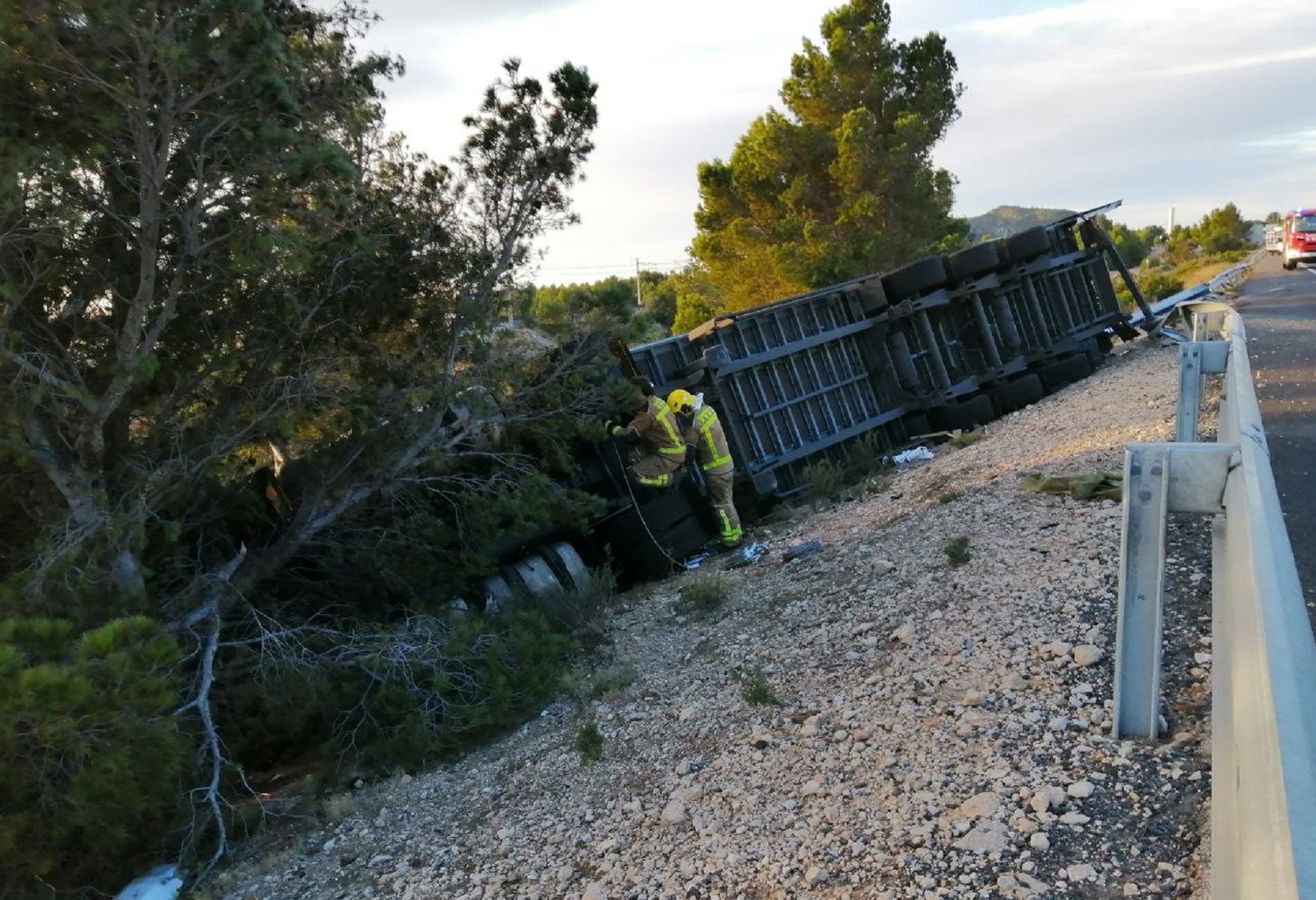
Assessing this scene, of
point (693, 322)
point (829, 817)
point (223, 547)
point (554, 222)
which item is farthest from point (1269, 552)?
point (693, 322)

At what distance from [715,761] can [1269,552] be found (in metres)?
2.25

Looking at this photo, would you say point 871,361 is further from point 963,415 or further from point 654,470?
point 654,470

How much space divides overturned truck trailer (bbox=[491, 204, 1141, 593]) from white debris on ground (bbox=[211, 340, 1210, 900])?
2.31 meters

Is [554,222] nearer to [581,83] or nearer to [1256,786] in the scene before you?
[581,83]

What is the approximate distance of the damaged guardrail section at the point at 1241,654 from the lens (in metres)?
1.35

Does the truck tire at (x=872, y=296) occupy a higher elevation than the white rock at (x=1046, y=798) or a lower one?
higher

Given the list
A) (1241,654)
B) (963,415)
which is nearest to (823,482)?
(963,415)

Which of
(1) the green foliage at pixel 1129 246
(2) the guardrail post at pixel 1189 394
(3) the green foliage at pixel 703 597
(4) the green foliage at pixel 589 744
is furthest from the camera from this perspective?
(1) the green foliage at pixel 1129 246

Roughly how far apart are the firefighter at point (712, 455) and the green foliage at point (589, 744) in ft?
12.9

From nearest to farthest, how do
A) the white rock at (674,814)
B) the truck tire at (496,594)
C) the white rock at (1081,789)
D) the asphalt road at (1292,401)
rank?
1. the white rock at (1081,789)
2. the white rock at (674,814)
3. the asphalt road at (1292,401)
4. the truck tire at (496,594)

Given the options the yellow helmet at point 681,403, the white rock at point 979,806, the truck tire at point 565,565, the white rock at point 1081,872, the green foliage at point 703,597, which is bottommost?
the white rock at point 1081,872

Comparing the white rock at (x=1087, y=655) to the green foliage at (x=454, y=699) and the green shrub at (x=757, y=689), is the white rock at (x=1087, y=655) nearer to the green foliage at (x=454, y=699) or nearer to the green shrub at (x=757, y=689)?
the green shrub at (x=757, y=689)

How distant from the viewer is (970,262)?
10633 mm

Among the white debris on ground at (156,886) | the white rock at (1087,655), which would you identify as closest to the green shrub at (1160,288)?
the white rock at (1087,655)
